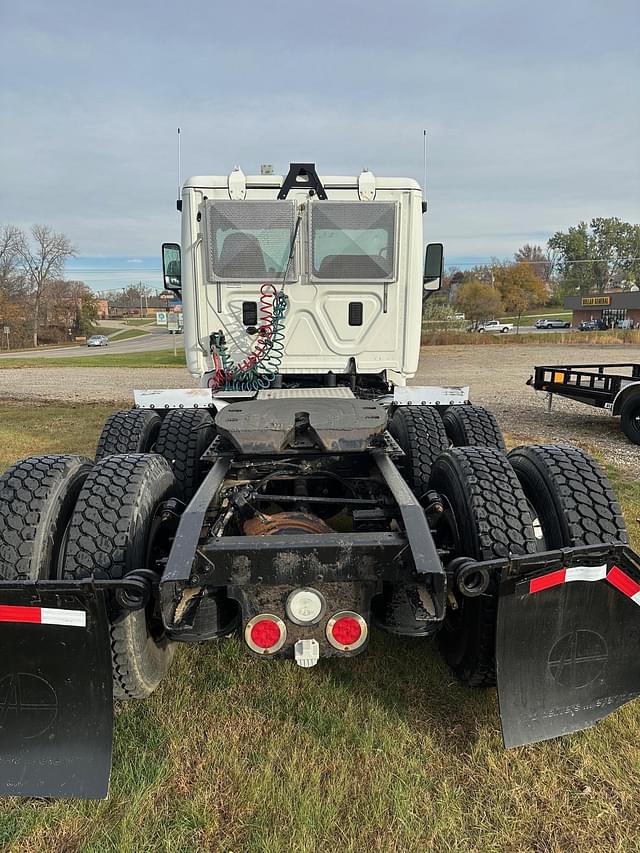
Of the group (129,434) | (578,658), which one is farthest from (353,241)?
(578,658)

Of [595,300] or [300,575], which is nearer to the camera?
[300,575]

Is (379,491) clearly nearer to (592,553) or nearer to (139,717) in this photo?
(592,553)

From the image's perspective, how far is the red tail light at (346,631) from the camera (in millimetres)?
2234

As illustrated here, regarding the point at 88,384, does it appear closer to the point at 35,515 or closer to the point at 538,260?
the point at 35,515

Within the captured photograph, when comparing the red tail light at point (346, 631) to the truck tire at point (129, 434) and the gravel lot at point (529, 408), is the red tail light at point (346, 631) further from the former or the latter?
the gravel lot at point (529, 408)

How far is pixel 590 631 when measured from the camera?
7.52ft

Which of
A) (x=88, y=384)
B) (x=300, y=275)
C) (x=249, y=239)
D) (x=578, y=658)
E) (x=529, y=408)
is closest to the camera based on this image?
(x=578, y=658)

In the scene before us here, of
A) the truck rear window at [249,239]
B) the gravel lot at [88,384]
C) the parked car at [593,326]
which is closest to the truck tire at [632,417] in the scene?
the truck rear window at [249,239]

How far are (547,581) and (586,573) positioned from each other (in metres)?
0.15

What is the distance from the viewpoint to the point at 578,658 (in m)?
2.31

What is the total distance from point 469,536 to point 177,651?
170 centimetres

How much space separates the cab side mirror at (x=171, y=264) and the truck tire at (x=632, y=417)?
21.9 ft

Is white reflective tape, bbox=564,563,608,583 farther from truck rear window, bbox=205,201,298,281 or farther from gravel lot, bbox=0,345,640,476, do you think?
gravel lot, bbox=0,345,640,476

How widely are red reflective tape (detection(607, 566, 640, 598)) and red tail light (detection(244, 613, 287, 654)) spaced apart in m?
1.21
